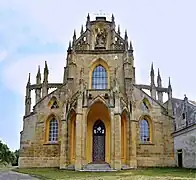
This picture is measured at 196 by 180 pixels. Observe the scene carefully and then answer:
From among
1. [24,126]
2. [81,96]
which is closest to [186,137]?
[81,96]

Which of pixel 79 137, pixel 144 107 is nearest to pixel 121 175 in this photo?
pixel 79 137

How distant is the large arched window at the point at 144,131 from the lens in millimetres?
32406

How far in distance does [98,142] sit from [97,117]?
8.92ft

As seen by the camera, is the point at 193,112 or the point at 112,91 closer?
the point at 112,91

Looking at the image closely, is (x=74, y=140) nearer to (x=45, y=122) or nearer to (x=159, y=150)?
(x=45, y=122)

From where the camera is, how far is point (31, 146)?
105 feet

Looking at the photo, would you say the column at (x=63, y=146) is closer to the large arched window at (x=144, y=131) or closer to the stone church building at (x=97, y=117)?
the stone church building at (x=97, y=117)

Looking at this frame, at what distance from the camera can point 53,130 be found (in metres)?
32.8

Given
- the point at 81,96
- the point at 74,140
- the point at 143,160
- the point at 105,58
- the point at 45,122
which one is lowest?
the point at 143,160

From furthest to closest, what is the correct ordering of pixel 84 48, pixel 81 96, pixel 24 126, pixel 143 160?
pixel 84 48 < pixel 24 126 < pixel 143 160 < pixel 81 96

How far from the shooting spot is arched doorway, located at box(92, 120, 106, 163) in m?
31.2

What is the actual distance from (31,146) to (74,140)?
17.1ft

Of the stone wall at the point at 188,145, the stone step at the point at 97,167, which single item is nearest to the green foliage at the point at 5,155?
the stone step at the point at 97,167

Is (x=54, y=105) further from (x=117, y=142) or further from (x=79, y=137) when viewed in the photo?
(x=117, y=142)
